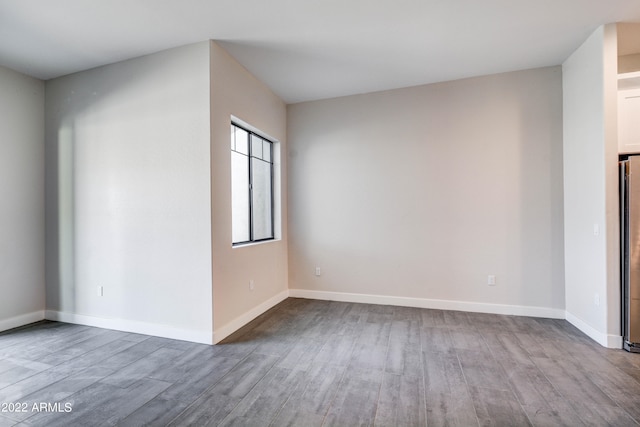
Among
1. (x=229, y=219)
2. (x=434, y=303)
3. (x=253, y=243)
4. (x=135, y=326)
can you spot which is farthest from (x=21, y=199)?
(x=434, y=303)

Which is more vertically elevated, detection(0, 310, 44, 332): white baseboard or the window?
the window

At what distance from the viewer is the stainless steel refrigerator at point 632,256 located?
259cm

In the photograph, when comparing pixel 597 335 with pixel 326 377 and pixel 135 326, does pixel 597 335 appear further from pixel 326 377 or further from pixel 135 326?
pixel 135 326

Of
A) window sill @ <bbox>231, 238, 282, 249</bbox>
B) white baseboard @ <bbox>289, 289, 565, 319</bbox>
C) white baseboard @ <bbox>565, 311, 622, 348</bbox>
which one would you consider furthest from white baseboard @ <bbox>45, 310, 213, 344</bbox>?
white baseboard @ <bbox>565, 311, 622, 348</bbox>

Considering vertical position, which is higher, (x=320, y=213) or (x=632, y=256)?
(x=320, y=213)

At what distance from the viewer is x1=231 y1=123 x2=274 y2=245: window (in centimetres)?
359

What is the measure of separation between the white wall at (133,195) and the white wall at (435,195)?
1840 millimetres

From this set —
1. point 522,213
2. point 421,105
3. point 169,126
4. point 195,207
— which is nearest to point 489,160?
point 522,213

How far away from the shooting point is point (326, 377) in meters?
2.24

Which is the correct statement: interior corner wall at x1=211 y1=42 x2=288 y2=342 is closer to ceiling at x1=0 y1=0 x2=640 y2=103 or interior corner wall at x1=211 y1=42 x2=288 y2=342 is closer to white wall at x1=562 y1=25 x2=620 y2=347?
ceiling at x1=0 y1=0 x2=640 y2=103

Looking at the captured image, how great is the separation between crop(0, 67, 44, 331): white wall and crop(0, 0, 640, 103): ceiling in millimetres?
343

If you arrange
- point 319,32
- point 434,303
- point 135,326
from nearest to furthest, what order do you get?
point 319,32, point 135,326, point 434,303

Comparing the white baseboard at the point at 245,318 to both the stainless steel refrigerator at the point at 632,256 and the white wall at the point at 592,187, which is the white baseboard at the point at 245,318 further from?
the stainless steel refrigerator at the point at 632,256

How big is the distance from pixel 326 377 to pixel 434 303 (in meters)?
2.21
